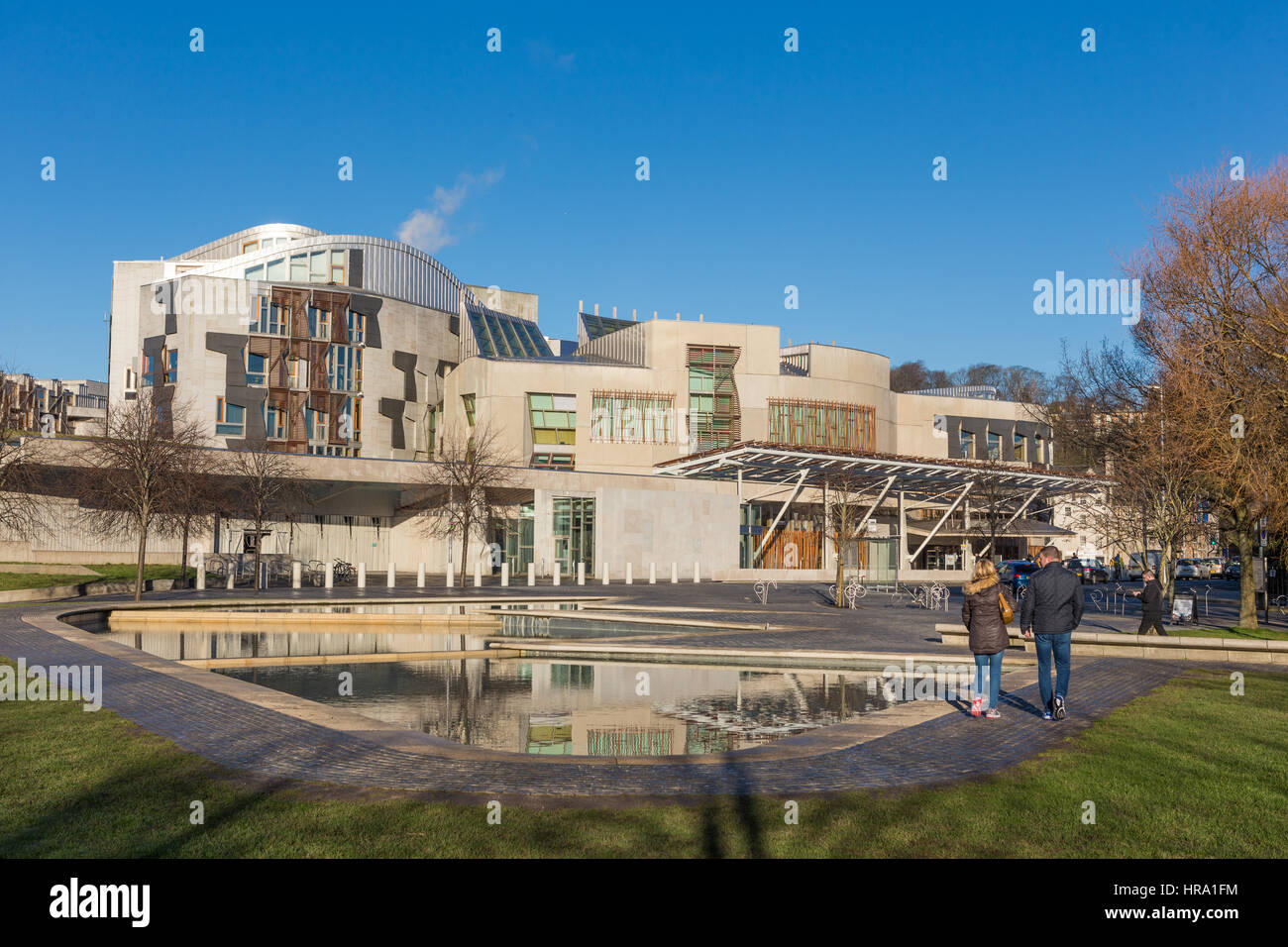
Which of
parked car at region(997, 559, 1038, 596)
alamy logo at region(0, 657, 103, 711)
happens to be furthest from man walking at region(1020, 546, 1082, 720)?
parked car at region(997, 559, 1038, 596)

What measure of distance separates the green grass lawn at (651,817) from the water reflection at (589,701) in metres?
3.07

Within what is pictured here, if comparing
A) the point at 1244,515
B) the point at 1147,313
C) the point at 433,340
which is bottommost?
the point at 1244,515

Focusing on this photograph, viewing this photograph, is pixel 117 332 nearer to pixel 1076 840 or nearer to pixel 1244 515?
pixel 1244 515

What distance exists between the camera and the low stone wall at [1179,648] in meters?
16.3

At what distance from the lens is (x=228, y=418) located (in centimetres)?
5544

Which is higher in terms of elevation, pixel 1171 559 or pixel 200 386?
pixel 200 386

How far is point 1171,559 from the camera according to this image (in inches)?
1200

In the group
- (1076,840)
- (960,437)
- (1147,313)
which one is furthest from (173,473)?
(960,437)

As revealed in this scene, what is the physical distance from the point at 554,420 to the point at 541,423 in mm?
755

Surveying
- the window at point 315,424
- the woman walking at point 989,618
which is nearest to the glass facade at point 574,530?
the window at point 315,424

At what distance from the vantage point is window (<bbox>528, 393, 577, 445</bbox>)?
183 ft

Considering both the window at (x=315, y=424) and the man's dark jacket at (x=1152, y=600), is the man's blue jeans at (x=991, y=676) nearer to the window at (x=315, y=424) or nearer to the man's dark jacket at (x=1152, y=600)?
the man's dark jacket at (x=1152, y=600)
